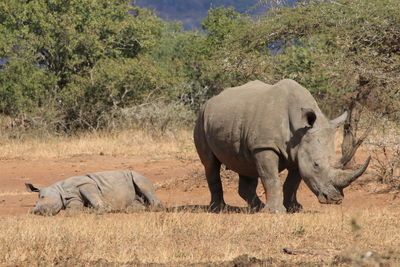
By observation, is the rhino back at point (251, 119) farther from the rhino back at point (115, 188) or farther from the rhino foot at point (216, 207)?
the rhino back at point (115, 188)

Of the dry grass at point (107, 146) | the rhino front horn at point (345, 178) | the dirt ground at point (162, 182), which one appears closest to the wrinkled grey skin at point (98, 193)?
the dirt ground at point (162, 182)

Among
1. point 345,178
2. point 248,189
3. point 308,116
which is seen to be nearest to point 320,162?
point 345,178

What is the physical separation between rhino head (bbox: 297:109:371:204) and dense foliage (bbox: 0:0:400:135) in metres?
3.62

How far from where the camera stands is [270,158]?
1147cm

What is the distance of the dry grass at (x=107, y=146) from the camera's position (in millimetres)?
19953

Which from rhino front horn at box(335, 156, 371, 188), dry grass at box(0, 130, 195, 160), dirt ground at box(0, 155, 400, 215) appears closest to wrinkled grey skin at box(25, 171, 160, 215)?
dirt ground at box(0, 155, 400, 215)

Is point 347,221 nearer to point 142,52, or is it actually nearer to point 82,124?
point 82,124

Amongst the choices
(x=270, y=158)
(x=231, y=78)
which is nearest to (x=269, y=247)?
(x=270, y=158)

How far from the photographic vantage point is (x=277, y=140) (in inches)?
452

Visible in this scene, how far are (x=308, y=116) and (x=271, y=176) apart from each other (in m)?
1.03

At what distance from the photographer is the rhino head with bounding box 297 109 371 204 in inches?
428

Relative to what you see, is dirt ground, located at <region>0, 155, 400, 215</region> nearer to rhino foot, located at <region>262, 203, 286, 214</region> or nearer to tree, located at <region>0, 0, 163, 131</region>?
rhino foot, located at <region>262, 203, 286, 214</region>

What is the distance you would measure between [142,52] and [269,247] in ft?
66.9

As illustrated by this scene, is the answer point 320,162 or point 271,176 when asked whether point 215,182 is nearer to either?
point 271,176
